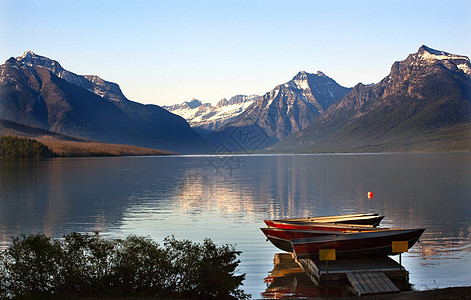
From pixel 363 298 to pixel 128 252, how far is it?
442 inches

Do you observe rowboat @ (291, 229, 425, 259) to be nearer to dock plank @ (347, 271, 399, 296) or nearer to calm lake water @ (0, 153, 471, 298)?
calm lake water @ (0, 153, 471, 298)

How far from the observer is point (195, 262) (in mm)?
26281

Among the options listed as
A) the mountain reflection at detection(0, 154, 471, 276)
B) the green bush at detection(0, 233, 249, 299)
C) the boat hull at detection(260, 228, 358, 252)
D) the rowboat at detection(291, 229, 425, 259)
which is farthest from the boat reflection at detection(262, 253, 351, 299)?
the mountain reflection at detection(0, 154, 471, 276)

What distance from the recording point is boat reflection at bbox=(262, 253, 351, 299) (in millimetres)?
28734

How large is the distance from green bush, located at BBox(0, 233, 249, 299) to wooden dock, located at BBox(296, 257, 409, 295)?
614 centimetres

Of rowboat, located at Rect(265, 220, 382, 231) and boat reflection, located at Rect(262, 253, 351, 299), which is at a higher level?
rowboat, located at Rect(265, 220, 382, 231)

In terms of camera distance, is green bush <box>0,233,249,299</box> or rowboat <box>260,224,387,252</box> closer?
green bush <box>0,233,249,299</box>

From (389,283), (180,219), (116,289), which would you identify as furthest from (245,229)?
(116,289)

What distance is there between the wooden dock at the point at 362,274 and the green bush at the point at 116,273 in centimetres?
614

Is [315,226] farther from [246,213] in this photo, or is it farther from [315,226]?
[246,213]

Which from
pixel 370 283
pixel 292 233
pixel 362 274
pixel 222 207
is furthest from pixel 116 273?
pixel 222 207

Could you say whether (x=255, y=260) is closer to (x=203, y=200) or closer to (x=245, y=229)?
(x=245, y=229)

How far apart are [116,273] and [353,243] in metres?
14.5

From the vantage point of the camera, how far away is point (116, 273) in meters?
25.5
